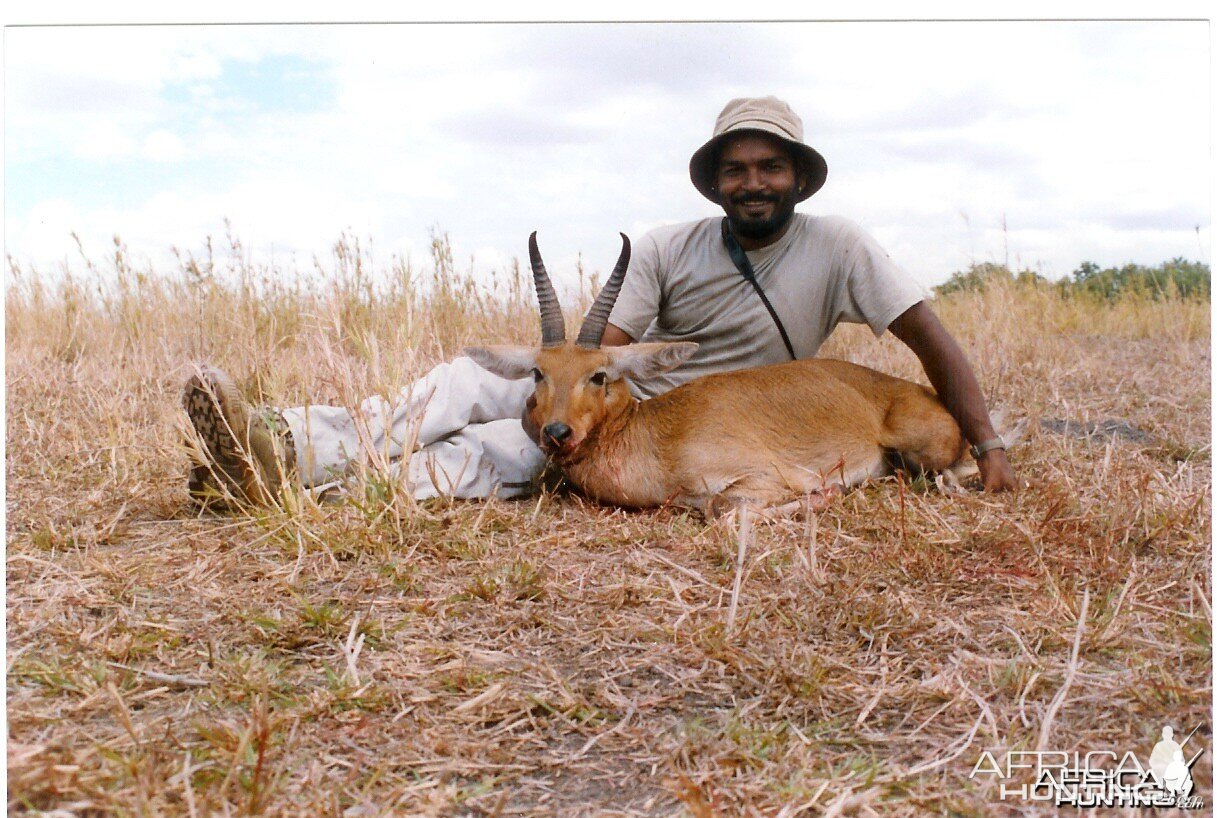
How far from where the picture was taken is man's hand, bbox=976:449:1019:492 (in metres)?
4.71

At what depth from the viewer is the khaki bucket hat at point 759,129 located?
5113 mm

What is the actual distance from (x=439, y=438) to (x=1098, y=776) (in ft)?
11.5

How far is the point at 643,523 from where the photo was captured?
4.30 meters

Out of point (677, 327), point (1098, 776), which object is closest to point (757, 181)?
point (677, 327)

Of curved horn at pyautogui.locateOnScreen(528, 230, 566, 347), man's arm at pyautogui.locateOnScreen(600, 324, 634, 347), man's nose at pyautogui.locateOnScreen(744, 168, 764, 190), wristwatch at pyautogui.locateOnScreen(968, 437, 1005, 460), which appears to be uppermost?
man's nose at pyautogui.locateOnScreen(744, 168, 764, 190)

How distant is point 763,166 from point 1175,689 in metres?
3.45

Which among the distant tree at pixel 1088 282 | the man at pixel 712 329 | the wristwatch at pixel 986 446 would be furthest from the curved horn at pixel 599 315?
the distant tree at pixel 1088 282

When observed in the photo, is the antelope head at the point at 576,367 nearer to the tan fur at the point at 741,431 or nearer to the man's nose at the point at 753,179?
the tan fur at the point at 741,431

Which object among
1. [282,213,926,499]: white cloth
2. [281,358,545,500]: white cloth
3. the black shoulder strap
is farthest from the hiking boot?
the black shoulder strap

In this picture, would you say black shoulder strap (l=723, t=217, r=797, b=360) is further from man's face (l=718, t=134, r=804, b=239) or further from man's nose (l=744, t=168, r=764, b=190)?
man's nose (l=744, t=168, r=764, b=190)

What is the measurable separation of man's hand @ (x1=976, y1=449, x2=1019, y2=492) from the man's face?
1631 mm

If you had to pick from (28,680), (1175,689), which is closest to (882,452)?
(1175,689)

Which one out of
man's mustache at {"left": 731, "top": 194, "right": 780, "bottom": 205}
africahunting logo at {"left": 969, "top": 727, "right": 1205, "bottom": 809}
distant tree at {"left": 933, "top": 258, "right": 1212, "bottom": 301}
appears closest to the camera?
africahunting logo at {"left": 969, "top": 727, "right": 1205, "bottom": 809}

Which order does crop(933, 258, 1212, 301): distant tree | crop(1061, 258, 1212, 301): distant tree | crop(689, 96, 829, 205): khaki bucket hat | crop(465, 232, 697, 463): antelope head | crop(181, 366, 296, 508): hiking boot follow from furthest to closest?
crop(933, 258, 1212, 301): distant tree
crop(1061, 258, 1212, 301): distant tree
crop(689, 96, 829, 205): khaki bucket hat
crop(465, 232, 697, 463): antelope head
crop(181, 366, 296, 508): hiking boot
